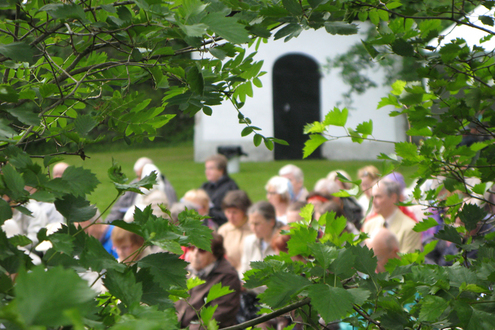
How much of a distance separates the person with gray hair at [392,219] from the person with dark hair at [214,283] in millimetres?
1417

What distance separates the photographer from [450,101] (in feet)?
4.61

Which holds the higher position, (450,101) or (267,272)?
(450,101)

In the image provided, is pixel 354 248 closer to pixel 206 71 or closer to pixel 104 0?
pixel 206 71

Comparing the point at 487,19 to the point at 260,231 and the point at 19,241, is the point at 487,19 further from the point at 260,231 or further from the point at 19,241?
the point at 260,231

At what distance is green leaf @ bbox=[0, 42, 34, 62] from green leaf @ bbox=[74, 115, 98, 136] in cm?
13

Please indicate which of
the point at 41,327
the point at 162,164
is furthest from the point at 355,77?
the point at 41,327

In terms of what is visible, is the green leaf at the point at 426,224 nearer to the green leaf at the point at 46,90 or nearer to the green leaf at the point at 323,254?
the green leaf at the point at 323,254

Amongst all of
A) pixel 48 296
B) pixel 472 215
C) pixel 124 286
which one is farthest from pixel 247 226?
pixel 48 296

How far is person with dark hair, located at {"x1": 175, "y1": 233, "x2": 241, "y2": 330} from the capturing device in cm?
321

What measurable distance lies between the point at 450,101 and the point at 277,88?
1614cm

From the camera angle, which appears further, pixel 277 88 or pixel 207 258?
pixel 277 88

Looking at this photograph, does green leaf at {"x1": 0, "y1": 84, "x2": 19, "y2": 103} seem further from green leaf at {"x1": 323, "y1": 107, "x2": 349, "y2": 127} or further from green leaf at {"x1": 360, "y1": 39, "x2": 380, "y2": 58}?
green leaf at {"x1": 360, "y1": 39, "x2": 380, "y2": 58}

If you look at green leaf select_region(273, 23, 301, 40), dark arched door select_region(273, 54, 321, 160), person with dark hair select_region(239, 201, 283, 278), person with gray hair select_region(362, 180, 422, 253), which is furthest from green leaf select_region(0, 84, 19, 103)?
dark arched door select_region(273, 54, 321, 160)

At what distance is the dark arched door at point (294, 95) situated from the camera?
1684 cm
